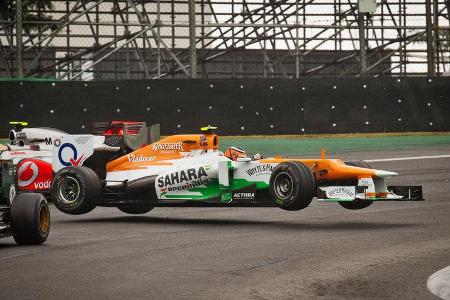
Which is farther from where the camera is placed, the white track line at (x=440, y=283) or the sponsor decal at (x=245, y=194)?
the sponsor decal at (x=245, y=194)

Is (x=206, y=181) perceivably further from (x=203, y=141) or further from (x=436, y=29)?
(x=436, y=29)

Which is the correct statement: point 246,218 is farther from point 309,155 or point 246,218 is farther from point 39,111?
point 39,111

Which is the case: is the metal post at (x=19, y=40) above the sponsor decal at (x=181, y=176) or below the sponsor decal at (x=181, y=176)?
above

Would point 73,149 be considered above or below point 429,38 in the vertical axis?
below

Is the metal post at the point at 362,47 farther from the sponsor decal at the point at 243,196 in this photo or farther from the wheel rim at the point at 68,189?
the wheel rim at the point at 68,189

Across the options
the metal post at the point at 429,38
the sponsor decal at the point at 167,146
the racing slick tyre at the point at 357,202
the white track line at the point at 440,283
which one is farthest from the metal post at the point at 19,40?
the white track line at the point at 440,283

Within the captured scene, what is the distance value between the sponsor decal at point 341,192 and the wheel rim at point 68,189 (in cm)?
313

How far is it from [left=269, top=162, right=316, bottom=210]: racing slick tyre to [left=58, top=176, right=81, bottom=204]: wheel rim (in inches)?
98.8

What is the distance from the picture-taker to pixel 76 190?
13.0 metres

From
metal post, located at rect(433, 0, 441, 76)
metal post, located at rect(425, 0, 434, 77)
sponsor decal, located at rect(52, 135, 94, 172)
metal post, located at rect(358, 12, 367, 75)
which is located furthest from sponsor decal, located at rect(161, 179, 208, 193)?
metal post, located at rect(433, 0, 441, 76)

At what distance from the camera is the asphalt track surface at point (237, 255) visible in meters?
7.39

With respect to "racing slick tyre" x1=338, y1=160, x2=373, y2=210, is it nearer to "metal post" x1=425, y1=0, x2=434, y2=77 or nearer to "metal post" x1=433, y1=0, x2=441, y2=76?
"metal post" x1=425, y1=0, x2=434, y2=77

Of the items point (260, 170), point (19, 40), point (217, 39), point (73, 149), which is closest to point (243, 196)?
point (260, 170)

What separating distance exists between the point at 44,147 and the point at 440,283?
27.4ft
